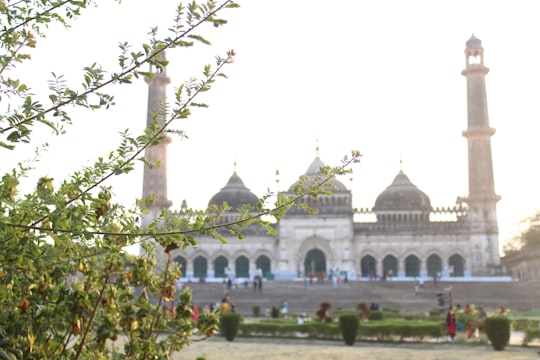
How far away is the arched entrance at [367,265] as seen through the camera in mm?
41844

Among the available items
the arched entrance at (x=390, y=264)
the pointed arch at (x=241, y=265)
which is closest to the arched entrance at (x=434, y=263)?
the arched entrance at (x=390, y=264)

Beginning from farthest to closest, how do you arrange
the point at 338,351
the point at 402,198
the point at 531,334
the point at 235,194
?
the point at 235,194 → the point at 402,198 → the point at 531,334 → the point at 338,351

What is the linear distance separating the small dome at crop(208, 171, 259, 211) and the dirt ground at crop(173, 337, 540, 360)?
32.6 metres

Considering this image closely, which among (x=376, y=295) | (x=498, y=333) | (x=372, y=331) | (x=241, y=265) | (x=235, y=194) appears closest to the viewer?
(x=498, y=333)

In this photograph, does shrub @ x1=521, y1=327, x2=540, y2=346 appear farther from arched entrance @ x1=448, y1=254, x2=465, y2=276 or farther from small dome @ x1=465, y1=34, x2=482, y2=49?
small dome @ x1=465, y1=34, x2=482, y2=49

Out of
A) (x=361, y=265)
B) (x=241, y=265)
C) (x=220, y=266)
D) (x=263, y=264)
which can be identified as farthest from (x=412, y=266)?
(x=220, y=266)

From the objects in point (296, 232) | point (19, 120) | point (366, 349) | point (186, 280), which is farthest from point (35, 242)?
point (296, 232)

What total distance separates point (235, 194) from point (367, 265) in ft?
37.1

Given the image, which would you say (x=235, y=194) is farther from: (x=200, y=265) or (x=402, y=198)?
(x=402, y=198)

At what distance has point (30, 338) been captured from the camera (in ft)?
12.3

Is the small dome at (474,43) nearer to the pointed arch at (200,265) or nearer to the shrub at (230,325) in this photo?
the pointed arch at (200,265)

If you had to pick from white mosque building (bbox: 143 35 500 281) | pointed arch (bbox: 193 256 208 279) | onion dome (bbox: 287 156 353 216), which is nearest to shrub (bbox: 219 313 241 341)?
white mosque building (bbox: 143 35 500 281)

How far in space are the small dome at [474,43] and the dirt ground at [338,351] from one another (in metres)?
30.6

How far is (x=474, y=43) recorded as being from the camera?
138 feet
